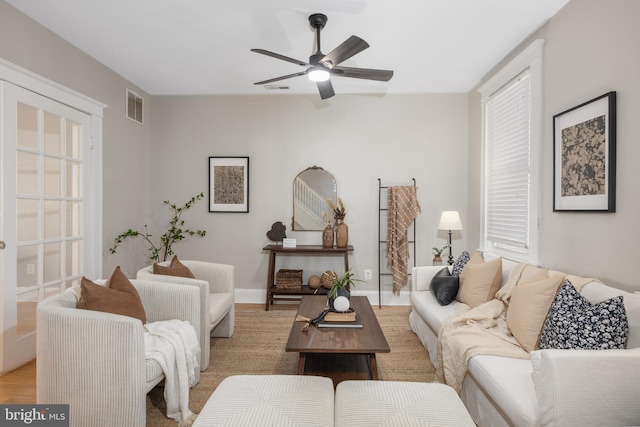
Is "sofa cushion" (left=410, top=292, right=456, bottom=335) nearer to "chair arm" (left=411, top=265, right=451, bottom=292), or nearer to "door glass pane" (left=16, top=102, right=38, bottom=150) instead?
"chair arm" (left=411, top=265, right=451, bottom=292)

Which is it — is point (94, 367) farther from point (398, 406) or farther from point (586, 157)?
point (586, 157)

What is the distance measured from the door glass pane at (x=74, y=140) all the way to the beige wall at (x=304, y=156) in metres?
1.30

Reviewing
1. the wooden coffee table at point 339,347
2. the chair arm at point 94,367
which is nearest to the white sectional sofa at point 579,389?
the wooden coffee table at point 339,347

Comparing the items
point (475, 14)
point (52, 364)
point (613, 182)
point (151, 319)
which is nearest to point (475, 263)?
point (613, 182)

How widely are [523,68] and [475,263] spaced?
1733mm

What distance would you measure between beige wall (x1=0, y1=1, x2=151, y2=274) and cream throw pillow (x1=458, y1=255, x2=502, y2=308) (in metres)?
3.53

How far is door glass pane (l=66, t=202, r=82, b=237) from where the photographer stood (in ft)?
10.8

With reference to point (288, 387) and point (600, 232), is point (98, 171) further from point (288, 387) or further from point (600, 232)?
point (600, 232)

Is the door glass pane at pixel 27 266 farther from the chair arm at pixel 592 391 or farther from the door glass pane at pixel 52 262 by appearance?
the chair arm at pixel 592 391

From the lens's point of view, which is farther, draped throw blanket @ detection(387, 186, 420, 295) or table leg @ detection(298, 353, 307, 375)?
draped throw blanket @ detection(387, 186, 420, 295)

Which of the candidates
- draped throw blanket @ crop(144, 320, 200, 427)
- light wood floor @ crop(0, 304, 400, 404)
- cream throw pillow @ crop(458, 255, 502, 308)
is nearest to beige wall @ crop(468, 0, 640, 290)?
cream throw pillow @ crop(458, 255, 502, 308)

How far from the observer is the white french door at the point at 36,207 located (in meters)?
2.64

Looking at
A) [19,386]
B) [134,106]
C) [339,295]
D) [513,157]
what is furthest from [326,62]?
[19,386]

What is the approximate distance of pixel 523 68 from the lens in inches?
123
